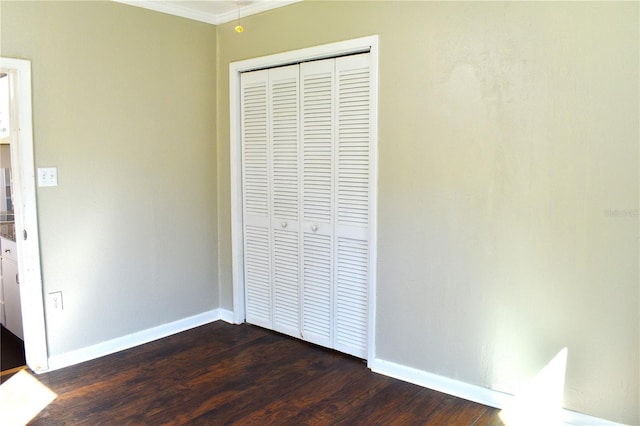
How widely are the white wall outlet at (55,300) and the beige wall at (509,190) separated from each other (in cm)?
204

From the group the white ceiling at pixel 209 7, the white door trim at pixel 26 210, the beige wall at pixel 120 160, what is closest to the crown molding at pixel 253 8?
the white ceiling at pixel 209 7

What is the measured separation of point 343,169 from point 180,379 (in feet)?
5.47

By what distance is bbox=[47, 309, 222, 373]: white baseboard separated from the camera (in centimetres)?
295

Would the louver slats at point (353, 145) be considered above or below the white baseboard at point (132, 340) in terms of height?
above

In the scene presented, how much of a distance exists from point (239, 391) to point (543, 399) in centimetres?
165

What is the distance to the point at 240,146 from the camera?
11.8 feet

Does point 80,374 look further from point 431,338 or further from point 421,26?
point 421,26

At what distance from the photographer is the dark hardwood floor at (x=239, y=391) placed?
2369 millimetres

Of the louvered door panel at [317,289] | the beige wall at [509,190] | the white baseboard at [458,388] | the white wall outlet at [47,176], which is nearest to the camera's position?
the beige wall at [509,190]

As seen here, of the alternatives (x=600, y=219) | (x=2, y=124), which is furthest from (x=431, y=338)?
(x=2, y=124)

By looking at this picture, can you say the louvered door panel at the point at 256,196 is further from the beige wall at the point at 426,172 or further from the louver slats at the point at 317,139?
the louver slats at the point at 317,139

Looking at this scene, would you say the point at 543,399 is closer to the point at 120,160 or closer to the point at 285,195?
Answer: the point at 285,195

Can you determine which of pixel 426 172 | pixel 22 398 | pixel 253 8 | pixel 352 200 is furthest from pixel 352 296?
pixel 253 8

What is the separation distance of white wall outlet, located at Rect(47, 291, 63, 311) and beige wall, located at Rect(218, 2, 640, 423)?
204 centimetres
